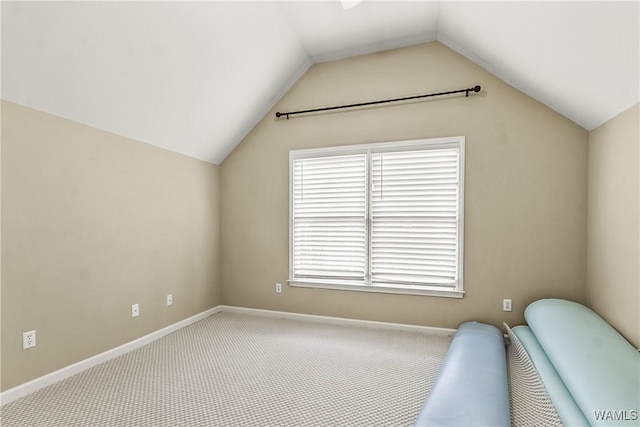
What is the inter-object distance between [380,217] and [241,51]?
219cm

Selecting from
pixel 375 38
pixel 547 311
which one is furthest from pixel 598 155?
pixel 375 38

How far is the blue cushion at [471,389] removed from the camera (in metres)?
1.66

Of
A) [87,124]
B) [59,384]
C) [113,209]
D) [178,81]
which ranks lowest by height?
[59,384]

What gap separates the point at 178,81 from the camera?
2936 mm

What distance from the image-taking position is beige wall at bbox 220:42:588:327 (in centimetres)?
307

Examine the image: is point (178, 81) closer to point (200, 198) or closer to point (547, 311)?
point (200, 198)

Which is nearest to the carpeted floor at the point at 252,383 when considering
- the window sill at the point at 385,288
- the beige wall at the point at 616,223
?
the window sill at the point at 385,288

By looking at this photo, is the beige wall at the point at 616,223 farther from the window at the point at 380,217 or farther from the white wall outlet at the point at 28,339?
the white wall outlet at the point at 28,339

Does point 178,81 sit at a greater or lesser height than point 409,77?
lesser

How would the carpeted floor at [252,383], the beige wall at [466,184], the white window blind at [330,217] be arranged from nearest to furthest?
the carpeted floor at [252,383] → the beige wall at [466,184] → the white window blind at [330,217]

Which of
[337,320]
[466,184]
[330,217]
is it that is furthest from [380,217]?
[337,320]

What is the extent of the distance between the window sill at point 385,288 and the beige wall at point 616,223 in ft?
3.73

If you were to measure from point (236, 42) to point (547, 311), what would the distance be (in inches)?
141

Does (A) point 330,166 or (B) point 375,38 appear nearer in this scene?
(B) point 375,38
